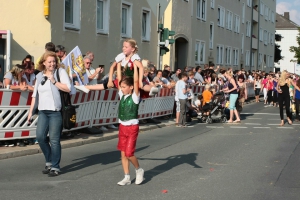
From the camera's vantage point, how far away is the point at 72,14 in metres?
20.7

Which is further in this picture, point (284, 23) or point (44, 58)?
point (284, 23)

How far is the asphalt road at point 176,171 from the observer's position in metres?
7.33

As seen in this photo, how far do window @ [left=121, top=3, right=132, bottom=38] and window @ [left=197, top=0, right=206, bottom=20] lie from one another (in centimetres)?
1444

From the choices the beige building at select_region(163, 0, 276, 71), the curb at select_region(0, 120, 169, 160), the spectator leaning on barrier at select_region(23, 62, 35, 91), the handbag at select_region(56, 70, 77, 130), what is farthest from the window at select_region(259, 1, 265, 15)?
the handbag at select_region(56, 70, 77, 130)

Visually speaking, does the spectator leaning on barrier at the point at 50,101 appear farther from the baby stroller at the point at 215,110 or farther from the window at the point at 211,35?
the window at the point at 211,35

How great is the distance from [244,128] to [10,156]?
9.38 meters

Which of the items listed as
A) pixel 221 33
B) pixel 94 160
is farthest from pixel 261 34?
pixel 94 160

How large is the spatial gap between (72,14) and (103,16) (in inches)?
121

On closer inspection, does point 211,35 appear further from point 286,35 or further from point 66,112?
point 286,35

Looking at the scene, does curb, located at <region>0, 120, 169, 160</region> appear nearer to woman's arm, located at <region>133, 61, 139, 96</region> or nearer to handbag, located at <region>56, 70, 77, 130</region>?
handbag, located at <region>56, 70, 77, 130</region>

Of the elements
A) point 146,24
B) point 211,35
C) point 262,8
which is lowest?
point 146,24

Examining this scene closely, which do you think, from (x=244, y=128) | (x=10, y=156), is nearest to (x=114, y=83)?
(x=10, y=156)

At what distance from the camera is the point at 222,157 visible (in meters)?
10.9

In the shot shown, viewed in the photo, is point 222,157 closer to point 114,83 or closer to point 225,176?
point 225,176
